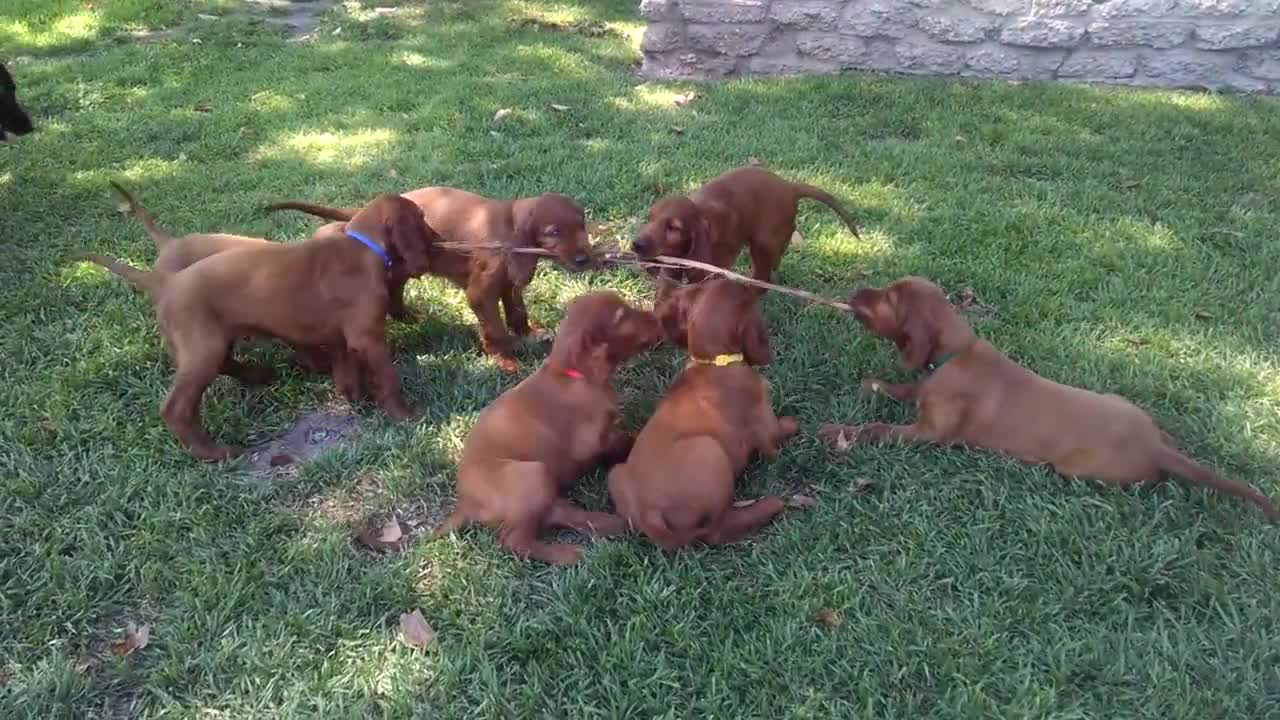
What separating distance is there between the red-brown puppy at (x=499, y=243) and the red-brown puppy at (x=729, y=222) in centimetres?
34

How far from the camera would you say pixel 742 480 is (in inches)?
136

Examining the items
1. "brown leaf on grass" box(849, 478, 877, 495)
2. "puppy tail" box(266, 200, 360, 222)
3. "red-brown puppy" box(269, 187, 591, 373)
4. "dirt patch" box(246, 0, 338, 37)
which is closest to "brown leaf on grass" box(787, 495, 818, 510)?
"brown leaf on grass" box(849, 478, 877, 495)

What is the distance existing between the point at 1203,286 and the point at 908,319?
77.6 inches

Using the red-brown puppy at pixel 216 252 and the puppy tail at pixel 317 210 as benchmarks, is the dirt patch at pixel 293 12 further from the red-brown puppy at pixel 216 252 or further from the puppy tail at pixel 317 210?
the red-brown puppy at pixel 216 252

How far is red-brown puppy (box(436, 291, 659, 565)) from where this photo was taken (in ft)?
10.1

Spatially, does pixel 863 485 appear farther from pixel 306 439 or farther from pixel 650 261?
pixel 306 439

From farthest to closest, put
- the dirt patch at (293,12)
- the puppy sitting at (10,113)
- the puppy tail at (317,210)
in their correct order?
the dirt patch at (293,12), the puppy sitting at (10,113), the puppy tail at (317,210)

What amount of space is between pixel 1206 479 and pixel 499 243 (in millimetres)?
2808

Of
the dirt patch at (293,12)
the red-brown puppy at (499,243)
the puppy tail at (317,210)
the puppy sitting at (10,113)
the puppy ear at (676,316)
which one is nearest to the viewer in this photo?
the puppy ear at (676,316)

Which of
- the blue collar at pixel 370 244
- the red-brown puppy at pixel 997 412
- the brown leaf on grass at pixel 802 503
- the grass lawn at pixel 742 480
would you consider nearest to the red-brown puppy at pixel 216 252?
the grass lawn at pixel 742 480

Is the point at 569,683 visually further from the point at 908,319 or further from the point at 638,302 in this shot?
the point at 638,302

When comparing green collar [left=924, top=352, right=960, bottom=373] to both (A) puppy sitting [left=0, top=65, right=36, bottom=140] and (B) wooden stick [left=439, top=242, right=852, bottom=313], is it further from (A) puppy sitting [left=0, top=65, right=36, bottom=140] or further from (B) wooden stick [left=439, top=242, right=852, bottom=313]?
(A) puppy sitting [left=0, top=65, right=36, bottom=140]

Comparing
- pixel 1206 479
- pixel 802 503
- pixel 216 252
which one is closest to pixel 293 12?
pixel 216 252

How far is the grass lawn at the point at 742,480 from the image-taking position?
8.66 feet
